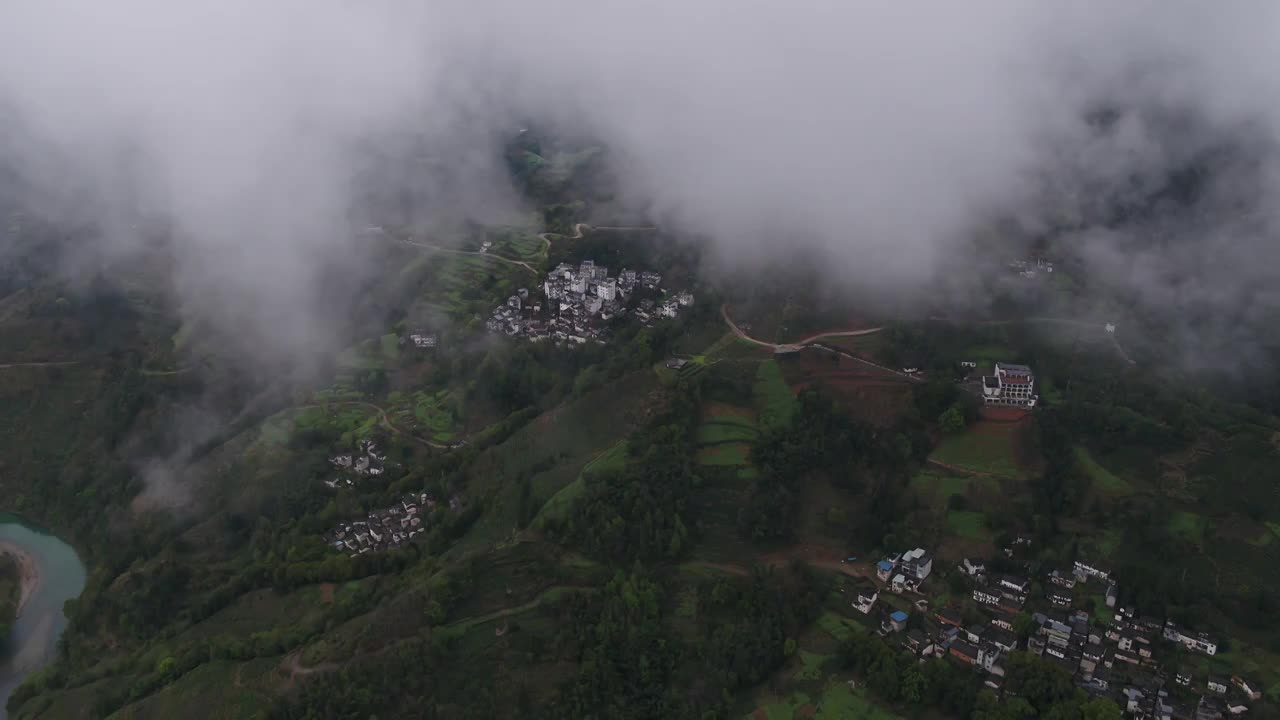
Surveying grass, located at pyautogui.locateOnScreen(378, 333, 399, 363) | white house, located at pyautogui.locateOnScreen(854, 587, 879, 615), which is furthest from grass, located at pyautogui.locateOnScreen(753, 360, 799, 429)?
grass, located at pyautogui.locateOnScreen(378, 333, 399, 363)

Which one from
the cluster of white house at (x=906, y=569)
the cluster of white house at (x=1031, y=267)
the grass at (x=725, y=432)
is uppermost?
the cluster of white house at (x=1031, y=267)

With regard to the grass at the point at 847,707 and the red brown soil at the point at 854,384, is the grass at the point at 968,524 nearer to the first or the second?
the red brown soil at the point at 854,384

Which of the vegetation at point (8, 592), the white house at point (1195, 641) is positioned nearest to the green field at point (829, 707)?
the white house at point (1195, 641)

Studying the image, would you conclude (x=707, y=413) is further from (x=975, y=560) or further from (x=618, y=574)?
(x=975, y=560)

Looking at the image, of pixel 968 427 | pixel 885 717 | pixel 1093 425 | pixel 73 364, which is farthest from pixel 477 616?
pixel 73 364

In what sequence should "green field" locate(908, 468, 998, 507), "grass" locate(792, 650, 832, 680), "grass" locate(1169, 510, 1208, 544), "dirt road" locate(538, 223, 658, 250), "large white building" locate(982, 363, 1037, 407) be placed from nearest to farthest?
1. "grass" locate(792, 650, 832, 680)
2. "grass" locate(1169, 510, 1208, 544)
3. "green field" locate(908, 468, 998, 507)
4. "large white building" locate(982, 363, 1037, 407)
5. "dirt road" locate(538, 223, 658, 250)

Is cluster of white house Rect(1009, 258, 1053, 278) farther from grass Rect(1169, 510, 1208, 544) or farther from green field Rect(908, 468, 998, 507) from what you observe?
grass Rect(1169, 510, 1208, 544)
